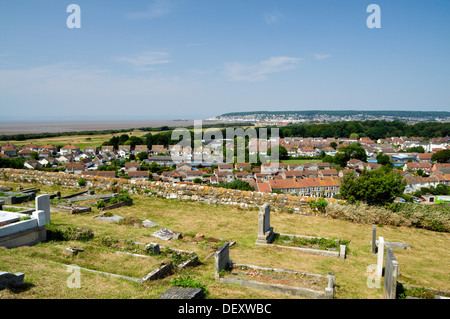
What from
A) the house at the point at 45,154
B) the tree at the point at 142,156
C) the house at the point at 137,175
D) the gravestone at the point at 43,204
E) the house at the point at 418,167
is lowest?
the house at the point at 418,167

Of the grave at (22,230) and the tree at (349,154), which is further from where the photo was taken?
the tree at (349,154)

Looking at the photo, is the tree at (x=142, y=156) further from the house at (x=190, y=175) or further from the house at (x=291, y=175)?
the house at (x=291, y=175)

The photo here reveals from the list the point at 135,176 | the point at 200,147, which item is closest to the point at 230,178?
the point at 135,176

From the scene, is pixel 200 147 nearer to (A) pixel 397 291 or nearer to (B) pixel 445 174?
(B) pixel 445 174

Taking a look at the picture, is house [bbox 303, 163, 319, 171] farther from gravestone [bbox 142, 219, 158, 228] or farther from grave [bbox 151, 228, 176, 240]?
grave [bbox 151, 228, 176, 240]

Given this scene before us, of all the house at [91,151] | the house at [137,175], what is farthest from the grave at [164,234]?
the house at [91,151]

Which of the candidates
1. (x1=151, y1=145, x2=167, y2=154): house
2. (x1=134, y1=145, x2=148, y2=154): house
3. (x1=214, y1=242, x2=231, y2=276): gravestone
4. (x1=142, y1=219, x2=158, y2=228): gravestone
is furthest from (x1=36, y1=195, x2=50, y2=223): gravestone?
(x1=134, y1=145, x2=148, y2=154): house
